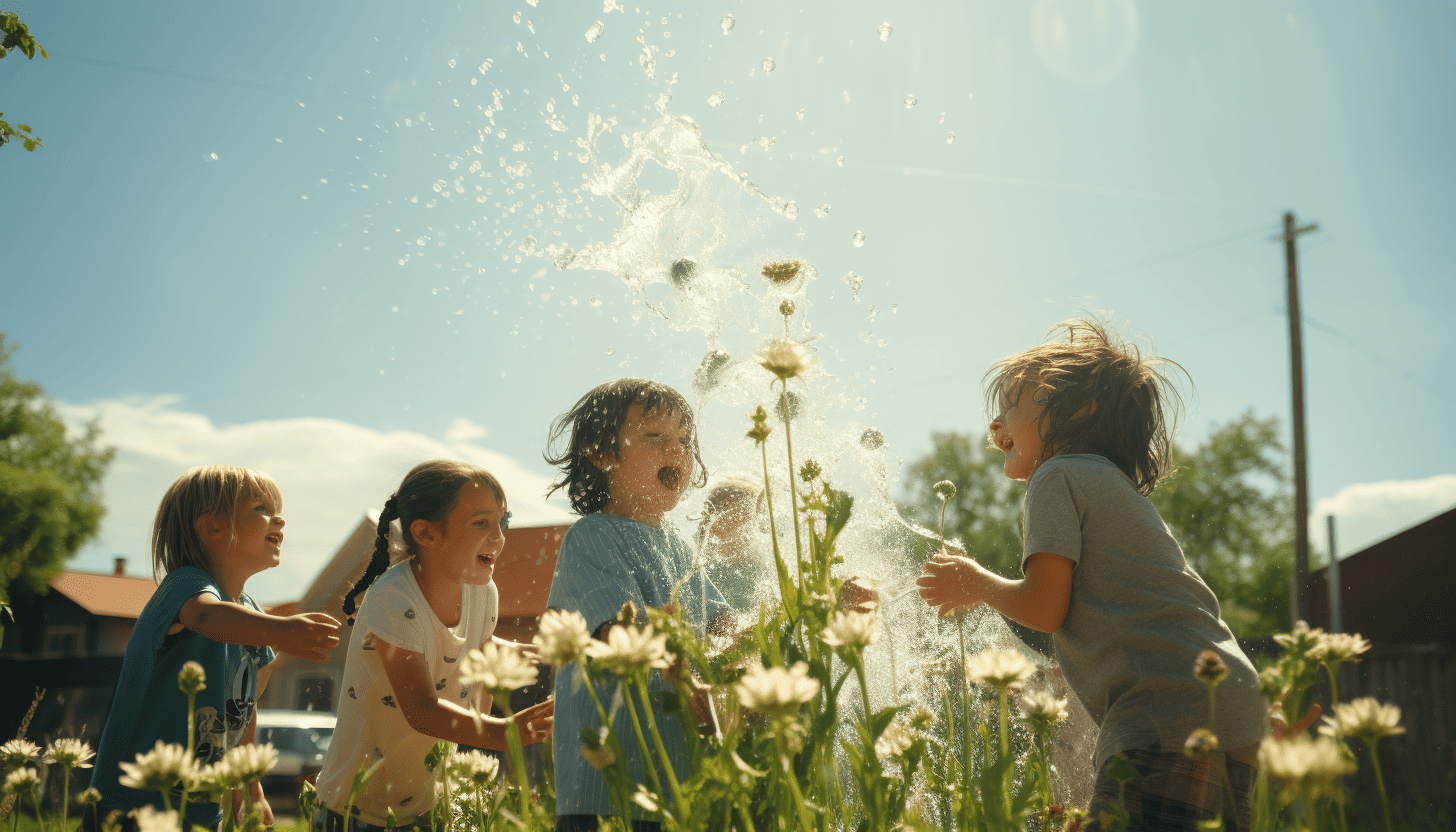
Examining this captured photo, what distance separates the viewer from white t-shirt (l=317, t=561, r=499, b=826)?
249 cm

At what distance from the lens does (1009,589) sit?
6.27ft

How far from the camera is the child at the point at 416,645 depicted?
2369 mm

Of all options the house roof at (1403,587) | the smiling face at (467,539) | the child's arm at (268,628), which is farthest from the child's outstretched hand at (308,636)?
the house roof at (1403,587)

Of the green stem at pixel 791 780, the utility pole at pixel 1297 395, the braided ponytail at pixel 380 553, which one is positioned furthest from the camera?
the utility pole at pixel 1297 395

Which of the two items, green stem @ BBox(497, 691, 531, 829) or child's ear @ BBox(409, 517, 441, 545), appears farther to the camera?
child's ear @ BBox(409, 517, 441, 545)

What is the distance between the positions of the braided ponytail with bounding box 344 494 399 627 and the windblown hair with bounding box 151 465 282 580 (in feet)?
1.46

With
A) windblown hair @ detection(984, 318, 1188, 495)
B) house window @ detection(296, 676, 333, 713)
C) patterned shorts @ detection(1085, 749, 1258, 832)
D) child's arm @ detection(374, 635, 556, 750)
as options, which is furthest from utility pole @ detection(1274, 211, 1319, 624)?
house window @ detection(296, 676, 333, 713)

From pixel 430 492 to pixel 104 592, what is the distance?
34621mm

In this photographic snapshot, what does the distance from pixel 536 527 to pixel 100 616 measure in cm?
2264

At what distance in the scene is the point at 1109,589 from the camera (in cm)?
194

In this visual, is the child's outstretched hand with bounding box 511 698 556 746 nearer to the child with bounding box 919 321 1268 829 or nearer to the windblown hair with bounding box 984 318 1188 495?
the child with bounding box 919 321 1268 829

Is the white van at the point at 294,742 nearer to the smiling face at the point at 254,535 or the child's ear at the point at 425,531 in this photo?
the smiling face at the point at 254,535

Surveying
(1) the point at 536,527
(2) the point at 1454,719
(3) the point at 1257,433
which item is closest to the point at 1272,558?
(3) the point at 1257,433

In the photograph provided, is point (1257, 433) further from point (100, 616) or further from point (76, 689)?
point (100, 616)
